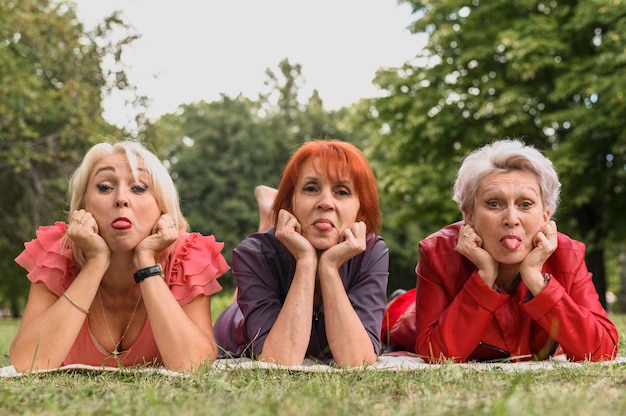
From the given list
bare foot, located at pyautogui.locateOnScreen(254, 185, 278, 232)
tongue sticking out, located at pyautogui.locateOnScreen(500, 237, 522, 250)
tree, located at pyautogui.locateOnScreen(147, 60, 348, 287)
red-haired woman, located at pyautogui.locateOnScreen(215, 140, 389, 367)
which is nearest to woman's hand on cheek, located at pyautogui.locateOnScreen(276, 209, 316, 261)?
red-haired woman, located at pyautogui.locateOnScreen(215, 140, 389, 367)

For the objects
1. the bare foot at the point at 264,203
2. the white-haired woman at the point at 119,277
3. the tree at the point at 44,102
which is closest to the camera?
the white-haired woman at the point at 119,277

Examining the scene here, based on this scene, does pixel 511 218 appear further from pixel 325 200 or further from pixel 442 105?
pixel 442 105

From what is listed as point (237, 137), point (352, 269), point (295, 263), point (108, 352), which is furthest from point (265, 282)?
point (237, 137)

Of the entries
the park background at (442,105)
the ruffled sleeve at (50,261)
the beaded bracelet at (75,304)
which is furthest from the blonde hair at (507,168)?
the park background at (442,105)

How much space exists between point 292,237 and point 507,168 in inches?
56.9

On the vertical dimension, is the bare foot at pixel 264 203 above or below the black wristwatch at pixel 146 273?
above

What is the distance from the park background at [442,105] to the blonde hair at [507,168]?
1065cm

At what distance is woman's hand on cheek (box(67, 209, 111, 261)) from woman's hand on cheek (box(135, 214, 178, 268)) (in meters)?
0.20

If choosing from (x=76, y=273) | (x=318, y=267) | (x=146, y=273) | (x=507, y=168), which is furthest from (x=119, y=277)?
(x=507, y=168)

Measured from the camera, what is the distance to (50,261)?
3783 millimetres

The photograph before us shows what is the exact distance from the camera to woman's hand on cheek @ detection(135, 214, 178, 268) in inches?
145

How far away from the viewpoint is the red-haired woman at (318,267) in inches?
143

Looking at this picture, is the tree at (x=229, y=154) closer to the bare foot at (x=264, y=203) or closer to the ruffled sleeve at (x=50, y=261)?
the bare foot at (x=264, y=203)

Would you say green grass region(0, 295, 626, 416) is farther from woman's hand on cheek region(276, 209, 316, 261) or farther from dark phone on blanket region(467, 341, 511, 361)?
woman's hand on cheek region(276, 209, 316, 261)
